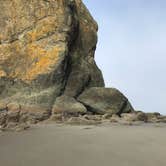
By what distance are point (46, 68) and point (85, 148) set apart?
228 inches

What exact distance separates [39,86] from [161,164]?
642cm

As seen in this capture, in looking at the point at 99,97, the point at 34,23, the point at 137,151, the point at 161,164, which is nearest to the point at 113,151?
the point at 137,151

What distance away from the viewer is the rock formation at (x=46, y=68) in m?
9.23

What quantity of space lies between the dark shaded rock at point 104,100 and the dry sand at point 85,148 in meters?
4.32

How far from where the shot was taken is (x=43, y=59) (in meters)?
9.86

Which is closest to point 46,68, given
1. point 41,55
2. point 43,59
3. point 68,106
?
point 43,59

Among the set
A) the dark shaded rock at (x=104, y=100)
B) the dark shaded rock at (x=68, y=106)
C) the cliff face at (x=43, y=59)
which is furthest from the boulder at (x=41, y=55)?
the dark shaded rock at (x=104, y=100)

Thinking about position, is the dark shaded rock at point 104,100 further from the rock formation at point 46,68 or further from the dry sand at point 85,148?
the dry sand at point 85,148

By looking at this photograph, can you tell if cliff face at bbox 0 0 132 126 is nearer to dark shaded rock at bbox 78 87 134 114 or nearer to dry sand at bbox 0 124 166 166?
dark shaded rock at bbox 78 87 134 114

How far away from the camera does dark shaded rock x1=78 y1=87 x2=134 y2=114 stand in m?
9.58

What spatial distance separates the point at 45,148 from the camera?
4.19m

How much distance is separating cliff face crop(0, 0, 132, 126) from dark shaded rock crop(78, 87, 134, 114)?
3.4 inches

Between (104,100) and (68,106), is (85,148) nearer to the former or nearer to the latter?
(68,106)

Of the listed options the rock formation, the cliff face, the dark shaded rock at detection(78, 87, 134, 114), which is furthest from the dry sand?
the dark shaded rock at detection(78, 87, 134, 114)
